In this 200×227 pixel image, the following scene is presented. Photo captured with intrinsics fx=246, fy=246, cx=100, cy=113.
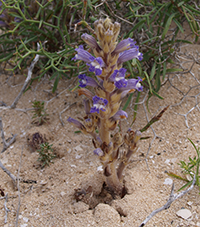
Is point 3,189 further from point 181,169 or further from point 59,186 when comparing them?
point 181,169

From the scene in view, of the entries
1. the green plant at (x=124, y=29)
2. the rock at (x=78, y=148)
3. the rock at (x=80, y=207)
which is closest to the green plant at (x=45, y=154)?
the rock at (x=78, y=148)

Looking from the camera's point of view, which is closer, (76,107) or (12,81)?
(76,107)

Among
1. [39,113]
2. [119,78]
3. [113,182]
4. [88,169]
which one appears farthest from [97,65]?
[39,113]

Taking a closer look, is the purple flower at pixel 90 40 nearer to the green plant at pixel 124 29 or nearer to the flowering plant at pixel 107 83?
the flowering plant at pixel 107 83

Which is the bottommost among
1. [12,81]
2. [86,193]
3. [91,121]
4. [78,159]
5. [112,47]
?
[12,81]

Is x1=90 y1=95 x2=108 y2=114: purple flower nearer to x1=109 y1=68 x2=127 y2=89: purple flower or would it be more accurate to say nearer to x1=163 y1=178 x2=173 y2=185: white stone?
x1=109 y1=68 x2=127 y2=89: purple flower

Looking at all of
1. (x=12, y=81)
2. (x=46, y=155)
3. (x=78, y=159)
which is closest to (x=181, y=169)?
(x=78, y=159)

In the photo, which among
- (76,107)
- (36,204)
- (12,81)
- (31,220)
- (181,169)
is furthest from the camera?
(12,81)
